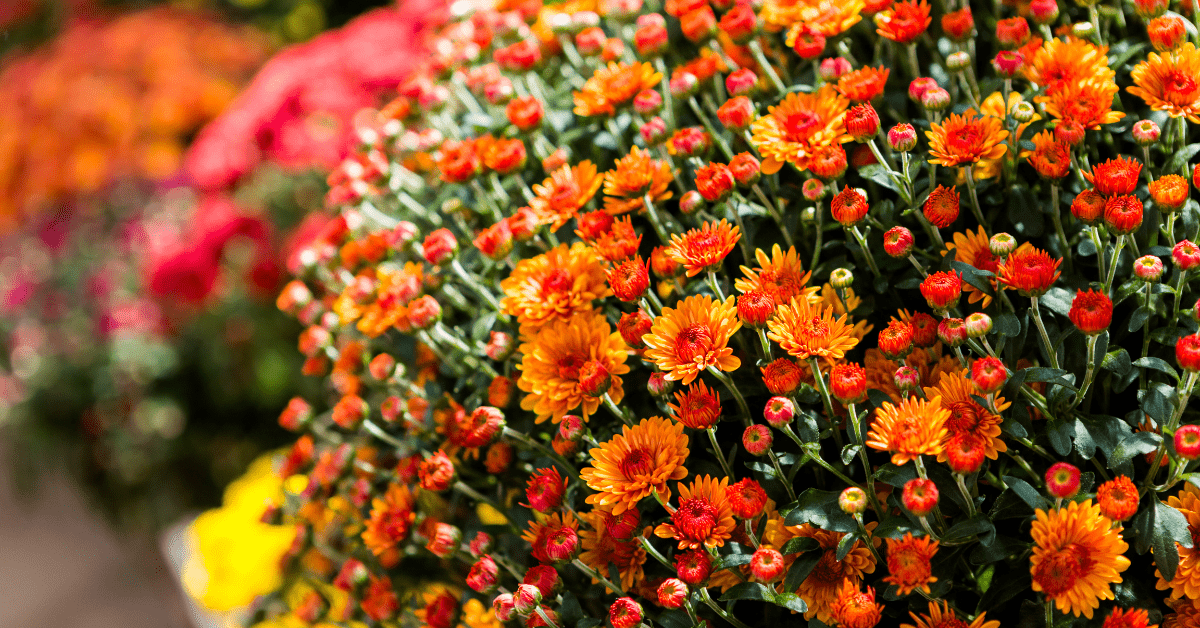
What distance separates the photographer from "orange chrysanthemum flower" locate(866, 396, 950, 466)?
56cm

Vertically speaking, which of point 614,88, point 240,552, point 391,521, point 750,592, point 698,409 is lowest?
point 240,552

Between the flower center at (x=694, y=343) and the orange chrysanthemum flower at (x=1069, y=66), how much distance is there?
365mm

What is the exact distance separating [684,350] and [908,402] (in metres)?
0.17

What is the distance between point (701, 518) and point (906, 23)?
0.48m

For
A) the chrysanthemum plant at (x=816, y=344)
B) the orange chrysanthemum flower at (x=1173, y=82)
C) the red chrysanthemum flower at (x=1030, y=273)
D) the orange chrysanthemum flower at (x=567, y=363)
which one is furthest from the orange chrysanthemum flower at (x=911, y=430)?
the orange chrysanthemum flower at (x=1173, y=82)

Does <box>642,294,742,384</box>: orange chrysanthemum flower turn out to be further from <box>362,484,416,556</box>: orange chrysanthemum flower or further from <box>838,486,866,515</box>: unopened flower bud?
<box>362,484,416,556</box>: orange chrysanthemum flower

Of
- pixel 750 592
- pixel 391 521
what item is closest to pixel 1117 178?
pixel 750 592

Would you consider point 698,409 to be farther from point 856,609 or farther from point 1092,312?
point 1092,312

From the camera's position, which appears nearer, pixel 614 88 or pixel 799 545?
pixel 799 545

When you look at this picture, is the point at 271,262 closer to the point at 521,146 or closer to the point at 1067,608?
the point at 521,146

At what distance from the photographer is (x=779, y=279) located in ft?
2.27

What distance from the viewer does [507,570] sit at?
812mm

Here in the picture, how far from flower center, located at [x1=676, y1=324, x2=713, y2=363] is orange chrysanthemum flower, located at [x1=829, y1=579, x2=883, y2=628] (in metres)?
0.20

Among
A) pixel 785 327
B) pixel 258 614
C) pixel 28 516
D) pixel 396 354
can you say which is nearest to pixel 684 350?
pixel 785 327
